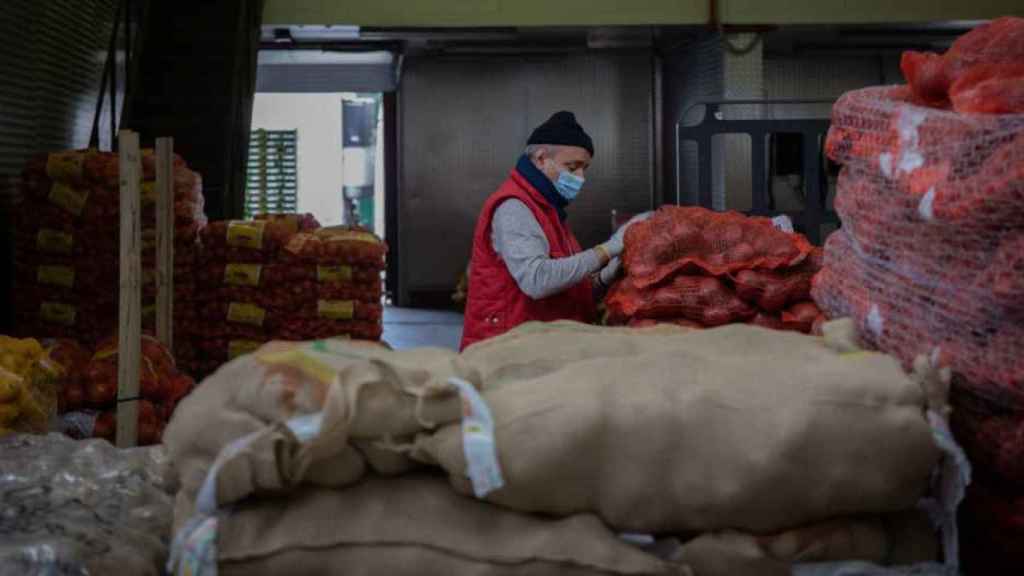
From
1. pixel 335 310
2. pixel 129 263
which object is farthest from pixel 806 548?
pixel 335 310

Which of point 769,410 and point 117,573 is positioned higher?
point 769,410

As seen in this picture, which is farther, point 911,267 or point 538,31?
point 538,31

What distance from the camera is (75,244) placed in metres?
9.12

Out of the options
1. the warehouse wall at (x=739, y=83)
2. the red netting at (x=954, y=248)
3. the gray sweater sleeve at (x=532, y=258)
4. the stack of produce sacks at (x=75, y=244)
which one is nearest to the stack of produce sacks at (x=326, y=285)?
the stack of produce sacks at (x=75, y=244)

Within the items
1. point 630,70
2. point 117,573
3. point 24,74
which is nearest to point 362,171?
point 630,70

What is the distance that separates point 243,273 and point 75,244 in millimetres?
1212

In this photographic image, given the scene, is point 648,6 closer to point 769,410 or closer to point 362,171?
point 362,171

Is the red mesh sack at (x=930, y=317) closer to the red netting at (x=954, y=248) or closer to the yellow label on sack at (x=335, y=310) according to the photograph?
the red netting at (x=954, y=248)

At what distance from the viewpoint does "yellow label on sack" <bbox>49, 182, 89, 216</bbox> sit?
903cm

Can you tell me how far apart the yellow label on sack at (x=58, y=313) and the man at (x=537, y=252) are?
15.3 ft

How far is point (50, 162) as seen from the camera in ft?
29.7

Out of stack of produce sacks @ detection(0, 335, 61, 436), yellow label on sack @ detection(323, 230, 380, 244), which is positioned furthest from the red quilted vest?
yellow label on sack @ detection(323, 230, 380, 244)

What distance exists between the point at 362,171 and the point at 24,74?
12.9 meters

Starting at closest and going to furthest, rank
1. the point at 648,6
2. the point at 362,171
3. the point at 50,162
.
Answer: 1. the point at 50,162
2. the point at 648,6
3. the point at 362,171
